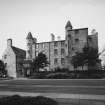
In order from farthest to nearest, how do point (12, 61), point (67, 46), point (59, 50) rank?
point (59, 50), point (12, 61), point (67, 46)

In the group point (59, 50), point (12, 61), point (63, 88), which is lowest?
point (63, 88)

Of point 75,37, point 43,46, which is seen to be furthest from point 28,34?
point 75,37

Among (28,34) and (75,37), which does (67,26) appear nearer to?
(75,37)

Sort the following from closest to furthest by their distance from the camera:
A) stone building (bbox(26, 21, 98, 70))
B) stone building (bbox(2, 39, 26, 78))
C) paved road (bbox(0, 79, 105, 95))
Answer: paved road (bbox(0, 79, 105, 95)) < stone building (bbox(26, 21, 98, 70)) < stone building (bbox(2, 39, 26, 78))

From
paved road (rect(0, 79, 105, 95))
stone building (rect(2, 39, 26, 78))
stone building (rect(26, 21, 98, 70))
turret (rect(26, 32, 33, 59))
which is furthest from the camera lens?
turret (rect(26, 32, 33, 59))

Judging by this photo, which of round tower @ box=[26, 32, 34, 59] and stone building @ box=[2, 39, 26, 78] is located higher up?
round tower @ box=[26, 32, 34, 59]

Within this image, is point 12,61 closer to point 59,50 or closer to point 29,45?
point 29,45

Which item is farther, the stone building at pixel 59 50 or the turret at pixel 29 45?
the turret at pixel 29 45

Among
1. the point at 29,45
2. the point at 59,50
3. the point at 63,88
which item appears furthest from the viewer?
the point at 29,45

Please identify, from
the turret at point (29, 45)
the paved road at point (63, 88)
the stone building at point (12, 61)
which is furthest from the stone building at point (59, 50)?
the paved road at point (63, 88)

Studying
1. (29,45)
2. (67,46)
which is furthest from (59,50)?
(29,45)

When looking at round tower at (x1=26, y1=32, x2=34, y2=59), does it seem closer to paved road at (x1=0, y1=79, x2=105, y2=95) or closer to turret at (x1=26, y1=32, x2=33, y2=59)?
turret at (x1=26, y1=32, x2=33, y2=59)

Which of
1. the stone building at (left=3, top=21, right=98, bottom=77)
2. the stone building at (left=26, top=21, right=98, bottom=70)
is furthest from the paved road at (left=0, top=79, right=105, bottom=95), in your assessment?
the stone building at (left=26, top=21, right=98, bottom=70)

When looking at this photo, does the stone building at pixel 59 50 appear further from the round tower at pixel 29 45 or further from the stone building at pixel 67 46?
the round tower at pixel 29 45
